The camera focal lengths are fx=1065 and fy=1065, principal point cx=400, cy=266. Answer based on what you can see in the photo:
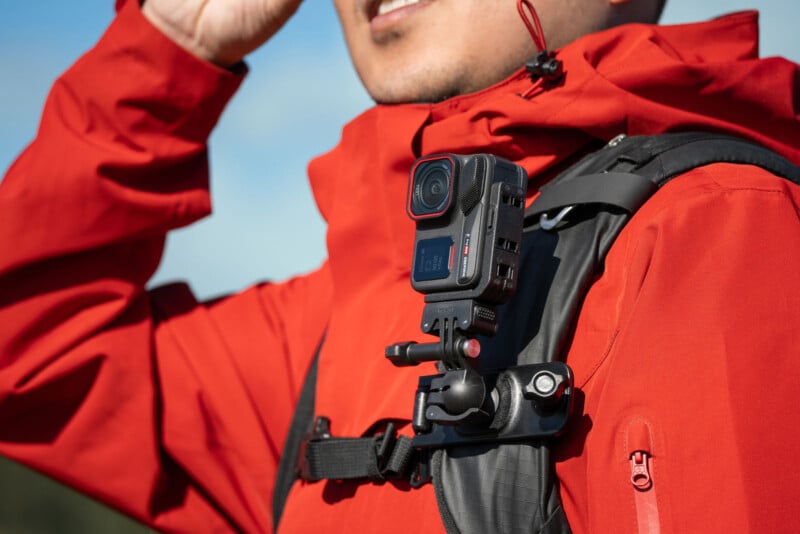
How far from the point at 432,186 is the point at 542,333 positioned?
0.79ft

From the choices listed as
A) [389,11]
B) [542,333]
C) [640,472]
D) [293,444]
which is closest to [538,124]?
[542,333]

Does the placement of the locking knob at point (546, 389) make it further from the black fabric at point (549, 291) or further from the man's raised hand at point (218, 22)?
the man's raised hand at point (218, 22)

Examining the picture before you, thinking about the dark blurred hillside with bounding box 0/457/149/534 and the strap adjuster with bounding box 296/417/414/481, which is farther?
the dark blurred hillside with bounding box 0/457/149/534

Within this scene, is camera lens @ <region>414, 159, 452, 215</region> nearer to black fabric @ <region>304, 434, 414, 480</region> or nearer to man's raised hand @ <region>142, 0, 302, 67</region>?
black fabric @ <region>304, 434, 414, 480</region>

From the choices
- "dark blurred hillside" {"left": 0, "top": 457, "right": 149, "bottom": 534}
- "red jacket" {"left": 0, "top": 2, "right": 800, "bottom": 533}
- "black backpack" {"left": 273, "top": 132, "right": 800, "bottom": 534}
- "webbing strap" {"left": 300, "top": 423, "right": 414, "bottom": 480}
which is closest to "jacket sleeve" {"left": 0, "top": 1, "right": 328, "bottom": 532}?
"red jacket" {"left": 0, "top": 2, "right": 800, "bottom": 533}

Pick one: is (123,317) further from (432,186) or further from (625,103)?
(625,103)

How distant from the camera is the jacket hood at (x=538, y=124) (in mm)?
1529

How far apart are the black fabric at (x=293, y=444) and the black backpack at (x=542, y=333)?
0.27 metres

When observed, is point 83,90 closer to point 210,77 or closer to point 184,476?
point 210,77

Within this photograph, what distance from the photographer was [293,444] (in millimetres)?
1841

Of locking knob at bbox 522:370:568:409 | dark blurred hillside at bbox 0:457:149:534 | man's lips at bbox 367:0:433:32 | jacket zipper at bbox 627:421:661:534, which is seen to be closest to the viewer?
jacket zipper at bbox 627:421:661:534

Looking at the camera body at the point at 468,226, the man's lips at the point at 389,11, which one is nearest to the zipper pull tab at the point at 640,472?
the camera body at the point at 468,226

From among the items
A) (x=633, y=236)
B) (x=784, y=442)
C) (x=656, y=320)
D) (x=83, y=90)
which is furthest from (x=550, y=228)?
(x=83, y=90)

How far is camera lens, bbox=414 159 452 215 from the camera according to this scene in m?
1.38
